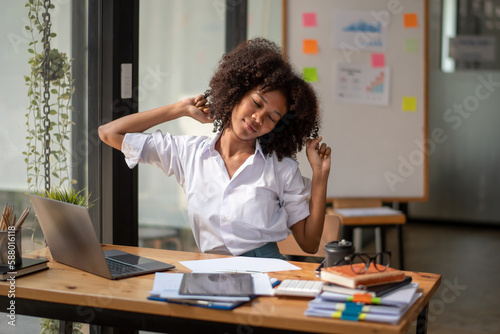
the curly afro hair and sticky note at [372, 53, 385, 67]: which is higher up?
sticky note at [372, 53, 385, 67]

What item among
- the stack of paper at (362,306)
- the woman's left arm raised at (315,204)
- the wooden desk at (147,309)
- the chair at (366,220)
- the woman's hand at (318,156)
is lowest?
the chair at (366,220)

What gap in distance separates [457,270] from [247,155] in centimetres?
305

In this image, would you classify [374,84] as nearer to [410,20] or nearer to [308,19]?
[410,20]

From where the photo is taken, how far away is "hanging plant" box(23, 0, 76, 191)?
2.11 meters

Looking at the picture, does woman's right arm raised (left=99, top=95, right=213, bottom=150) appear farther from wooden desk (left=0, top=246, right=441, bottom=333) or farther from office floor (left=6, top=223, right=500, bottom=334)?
office floor (left=6, top=223, right=500, bottom=334)

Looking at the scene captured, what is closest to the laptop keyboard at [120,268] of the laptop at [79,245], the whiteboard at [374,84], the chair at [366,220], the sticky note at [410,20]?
the laptop at [79,245]

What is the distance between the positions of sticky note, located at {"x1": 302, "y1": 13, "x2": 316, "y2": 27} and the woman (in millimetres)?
1733

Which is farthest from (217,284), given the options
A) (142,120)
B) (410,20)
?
(410,20)

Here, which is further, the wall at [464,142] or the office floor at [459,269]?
the wall at [464,142]

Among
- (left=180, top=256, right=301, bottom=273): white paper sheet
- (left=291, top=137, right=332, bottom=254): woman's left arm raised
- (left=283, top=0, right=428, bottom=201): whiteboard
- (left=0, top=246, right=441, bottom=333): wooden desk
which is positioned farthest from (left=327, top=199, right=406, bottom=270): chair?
(left=0, top=246, right=441, bottom=333): wooden desk

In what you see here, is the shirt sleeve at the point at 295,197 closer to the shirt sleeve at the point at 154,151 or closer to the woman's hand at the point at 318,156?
the woman's hand at the point at 318,156

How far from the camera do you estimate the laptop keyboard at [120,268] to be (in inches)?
66.4

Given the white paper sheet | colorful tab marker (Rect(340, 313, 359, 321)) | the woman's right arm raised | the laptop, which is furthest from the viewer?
the woman's right arm raised

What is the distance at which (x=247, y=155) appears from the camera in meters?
2.16
